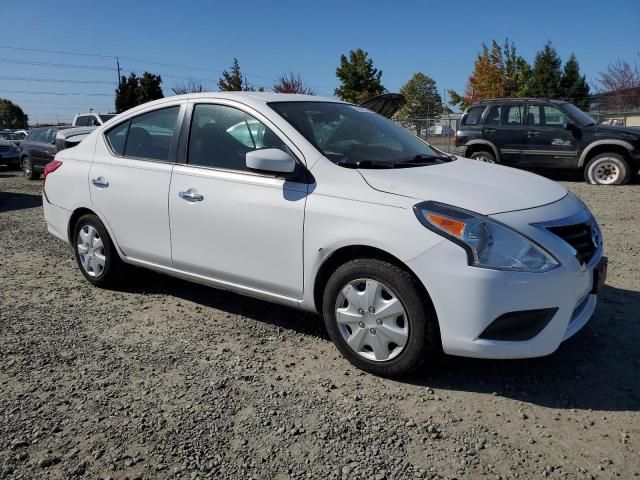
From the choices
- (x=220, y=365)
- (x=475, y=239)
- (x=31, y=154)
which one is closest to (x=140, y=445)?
(x=220, y=365)

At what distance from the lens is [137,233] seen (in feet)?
13.5

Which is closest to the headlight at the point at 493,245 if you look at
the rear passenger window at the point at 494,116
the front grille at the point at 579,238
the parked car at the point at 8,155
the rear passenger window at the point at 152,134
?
the front grille at the point at 579,238

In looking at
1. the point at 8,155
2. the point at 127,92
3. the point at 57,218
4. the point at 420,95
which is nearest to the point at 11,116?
the point at 127,92

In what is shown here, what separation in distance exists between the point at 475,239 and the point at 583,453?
108 cm

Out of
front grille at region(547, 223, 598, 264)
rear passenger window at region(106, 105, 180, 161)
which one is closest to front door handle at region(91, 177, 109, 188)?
rear passenger window at region(106, 105, 180, 161)

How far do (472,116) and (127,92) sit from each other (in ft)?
116

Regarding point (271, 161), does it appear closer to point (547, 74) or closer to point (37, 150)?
point (37, 150)

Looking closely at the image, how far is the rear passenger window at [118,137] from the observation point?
172 inches

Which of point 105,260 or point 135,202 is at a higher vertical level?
point 135,202

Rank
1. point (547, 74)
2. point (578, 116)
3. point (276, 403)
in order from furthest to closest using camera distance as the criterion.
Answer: point (547, 74), point (578, 116), point (276, 403)

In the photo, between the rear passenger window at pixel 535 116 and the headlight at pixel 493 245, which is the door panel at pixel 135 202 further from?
the rear passenger window at pixel 535 116

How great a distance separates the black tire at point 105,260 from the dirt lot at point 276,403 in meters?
0.34

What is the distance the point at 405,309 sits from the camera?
112 inches

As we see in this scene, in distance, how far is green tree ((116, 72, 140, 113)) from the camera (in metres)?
41.2
